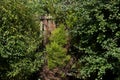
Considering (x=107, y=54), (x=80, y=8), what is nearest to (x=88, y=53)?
(x=107, y=54)

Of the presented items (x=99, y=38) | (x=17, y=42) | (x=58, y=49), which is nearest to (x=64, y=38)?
(x=58, y=49)

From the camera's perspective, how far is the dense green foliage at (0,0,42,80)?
8.16 m

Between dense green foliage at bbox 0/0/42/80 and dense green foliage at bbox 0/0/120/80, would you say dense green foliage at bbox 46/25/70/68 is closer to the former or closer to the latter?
dense green foliage at bbox 0/0/120/80

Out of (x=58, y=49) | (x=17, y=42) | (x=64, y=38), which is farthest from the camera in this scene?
(x=64, y=38)

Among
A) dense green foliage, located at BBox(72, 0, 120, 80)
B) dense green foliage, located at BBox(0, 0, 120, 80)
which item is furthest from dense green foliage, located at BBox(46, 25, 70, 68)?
dense green foliage, located at BBox(72, 0, 120, 80)

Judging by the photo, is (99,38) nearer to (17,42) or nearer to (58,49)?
(58,49)

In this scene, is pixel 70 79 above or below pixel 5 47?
below

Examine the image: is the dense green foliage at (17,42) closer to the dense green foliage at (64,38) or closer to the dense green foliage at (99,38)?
the dense green foliage at (64,38)

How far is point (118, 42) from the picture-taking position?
25.5 ft

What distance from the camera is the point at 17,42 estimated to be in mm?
8172

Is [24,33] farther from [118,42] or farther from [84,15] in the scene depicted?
[118,42]

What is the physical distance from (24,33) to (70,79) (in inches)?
72.4

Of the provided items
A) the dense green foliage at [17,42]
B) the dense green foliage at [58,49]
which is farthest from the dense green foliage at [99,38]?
the dense green foliage at [17,42]

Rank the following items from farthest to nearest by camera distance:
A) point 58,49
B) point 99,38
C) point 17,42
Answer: point 58,49 → point 17,42 → point 99,38
